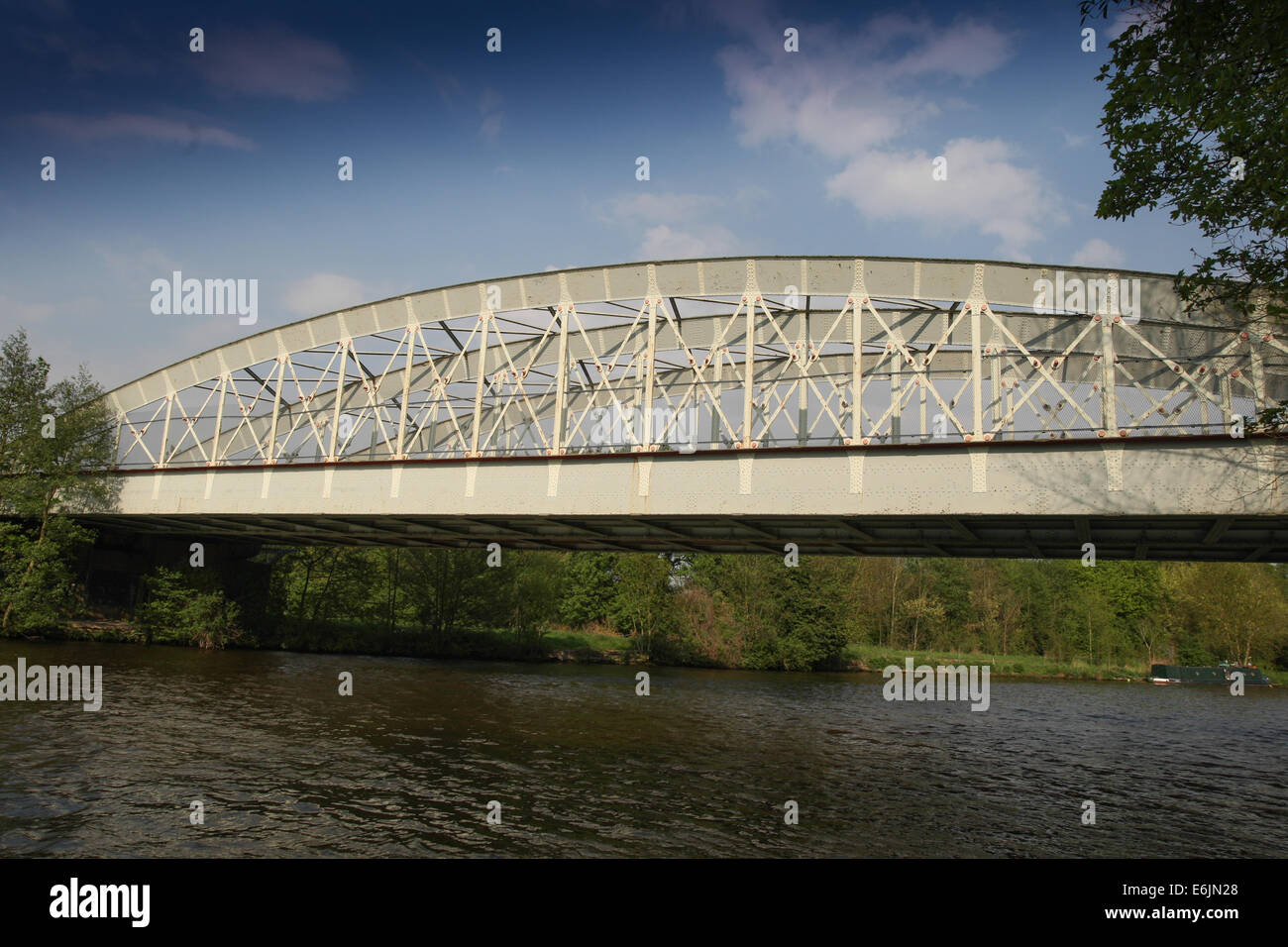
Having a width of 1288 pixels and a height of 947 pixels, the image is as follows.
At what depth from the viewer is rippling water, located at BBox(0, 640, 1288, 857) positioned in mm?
10758

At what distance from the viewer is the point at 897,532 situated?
21.8 metres

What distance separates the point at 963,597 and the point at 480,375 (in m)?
60.3

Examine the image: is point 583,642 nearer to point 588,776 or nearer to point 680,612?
point 680,612

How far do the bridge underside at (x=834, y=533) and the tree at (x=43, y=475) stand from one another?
1720 mm

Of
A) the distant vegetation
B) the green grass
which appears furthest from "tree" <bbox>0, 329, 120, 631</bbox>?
the green grass

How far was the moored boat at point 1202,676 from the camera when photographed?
5469 cm

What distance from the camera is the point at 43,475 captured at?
106ft

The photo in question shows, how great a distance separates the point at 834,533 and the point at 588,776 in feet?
37.0

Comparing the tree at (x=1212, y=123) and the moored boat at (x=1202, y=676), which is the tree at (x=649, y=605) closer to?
the moored boat at (x=1202, y=676)

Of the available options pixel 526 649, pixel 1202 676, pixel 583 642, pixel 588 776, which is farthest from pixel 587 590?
pixel 588 776

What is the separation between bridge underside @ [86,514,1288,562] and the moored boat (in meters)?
40.5
